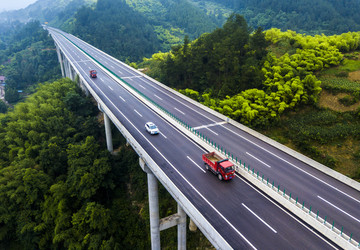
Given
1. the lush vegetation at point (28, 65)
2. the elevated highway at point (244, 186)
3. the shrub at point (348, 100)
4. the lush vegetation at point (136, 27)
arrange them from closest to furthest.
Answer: the elevated highway at point (244, 186)
the shrub at point (348, 100)
the lush vegetation at point (28, 65)
the lush vegetation at point (136, 27)

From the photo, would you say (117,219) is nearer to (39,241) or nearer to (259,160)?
(39,241)

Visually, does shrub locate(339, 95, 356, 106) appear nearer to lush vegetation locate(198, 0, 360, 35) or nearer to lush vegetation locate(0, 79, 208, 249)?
lush vegetation locate(0, 79, 208, 249)

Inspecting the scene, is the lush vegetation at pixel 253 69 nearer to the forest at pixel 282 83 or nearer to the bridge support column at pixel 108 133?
the forest at pixel 282 83

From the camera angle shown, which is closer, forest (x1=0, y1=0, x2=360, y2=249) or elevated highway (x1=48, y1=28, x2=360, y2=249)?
elevated highway (x1=48, y1=28, x2=360, y2=249)

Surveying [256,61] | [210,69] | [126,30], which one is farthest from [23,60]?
[256,61]

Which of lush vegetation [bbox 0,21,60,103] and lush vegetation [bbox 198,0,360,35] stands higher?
lush vegetation [bbox 198,0,360,35]

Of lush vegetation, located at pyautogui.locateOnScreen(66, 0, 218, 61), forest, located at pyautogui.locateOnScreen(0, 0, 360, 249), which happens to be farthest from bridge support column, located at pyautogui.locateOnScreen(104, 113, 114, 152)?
lush vegetation, located at pyautogui.locateOnScreen(66, 0, 218, 61)

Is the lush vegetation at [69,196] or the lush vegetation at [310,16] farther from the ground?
the lush vegetation at [310,16]

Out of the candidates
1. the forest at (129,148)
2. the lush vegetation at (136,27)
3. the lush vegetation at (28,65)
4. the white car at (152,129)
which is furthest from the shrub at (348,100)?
the lush vegetation at (28,65)
